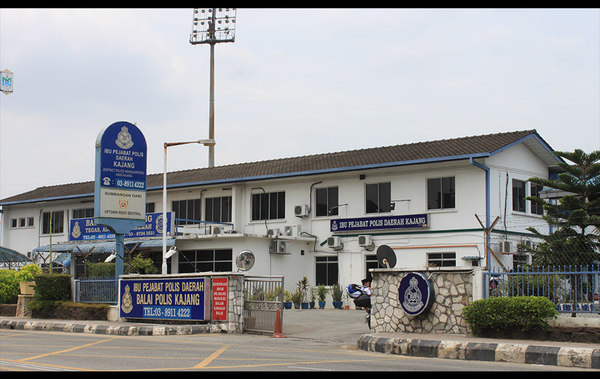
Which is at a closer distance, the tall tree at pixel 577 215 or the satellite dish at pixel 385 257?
the satellite dish at pixel 385 257

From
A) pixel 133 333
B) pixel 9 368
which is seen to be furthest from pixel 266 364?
pixel 133 333

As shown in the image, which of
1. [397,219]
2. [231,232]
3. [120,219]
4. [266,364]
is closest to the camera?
[266,364]

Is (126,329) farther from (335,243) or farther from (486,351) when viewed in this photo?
(335,243)

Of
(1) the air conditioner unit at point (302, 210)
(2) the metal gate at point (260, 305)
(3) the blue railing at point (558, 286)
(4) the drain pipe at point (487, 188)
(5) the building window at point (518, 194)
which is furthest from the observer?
(1) the air conditioner unit at point (302, 210)

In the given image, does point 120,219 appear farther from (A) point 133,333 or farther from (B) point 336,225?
(B) point 336,225

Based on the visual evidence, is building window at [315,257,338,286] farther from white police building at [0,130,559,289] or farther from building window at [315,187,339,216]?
building window at [315,187,339,216]

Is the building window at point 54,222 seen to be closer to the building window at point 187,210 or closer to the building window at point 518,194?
the building window at point 187,210

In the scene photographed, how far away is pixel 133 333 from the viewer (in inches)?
771

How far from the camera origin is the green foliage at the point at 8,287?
27.6 meters

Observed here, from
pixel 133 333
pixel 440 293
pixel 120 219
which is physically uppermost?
pixel 120 219

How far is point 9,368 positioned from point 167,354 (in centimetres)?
324

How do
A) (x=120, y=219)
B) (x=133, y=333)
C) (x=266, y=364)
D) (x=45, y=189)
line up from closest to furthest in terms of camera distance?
(x=266, y=364) < (x=133, y=333) < (x=120, y=219) < (x=45, y=189)

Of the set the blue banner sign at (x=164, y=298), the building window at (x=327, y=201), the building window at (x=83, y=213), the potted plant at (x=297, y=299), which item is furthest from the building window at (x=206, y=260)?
the blue banner sign at (x=164, y=298)

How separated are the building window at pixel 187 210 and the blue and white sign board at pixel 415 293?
825 inches
